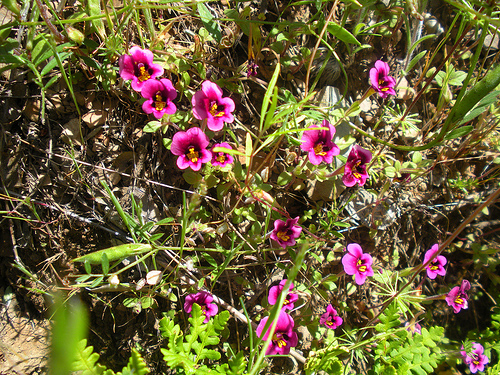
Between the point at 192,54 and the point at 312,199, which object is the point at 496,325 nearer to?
the point at 312,199

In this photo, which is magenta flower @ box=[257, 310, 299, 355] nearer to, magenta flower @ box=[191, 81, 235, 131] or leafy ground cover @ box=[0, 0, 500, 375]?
leafy ground cover @ box=[0, 0, 500, 375]

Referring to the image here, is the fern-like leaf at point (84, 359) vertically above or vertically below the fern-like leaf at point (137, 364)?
below

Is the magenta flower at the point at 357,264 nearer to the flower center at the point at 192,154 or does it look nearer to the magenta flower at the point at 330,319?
the magenta flower at the point at 330,319

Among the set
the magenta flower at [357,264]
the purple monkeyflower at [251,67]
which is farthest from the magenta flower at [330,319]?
the purple monkeyflower at [251,67]

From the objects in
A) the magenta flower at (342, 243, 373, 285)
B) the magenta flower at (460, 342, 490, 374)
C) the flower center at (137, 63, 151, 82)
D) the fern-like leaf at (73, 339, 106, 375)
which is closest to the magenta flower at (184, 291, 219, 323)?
the fern-like leaf at (73, 339, 106, 375)

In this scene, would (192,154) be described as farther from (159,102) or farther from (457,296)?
(457,296)

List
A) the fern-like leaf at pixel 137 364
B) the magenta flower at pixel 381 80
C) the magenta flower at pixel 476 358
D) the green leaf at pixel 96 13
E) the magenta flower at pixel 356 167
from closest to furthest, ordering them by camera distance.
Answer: the fern-like leaf at pixel 137 364 < the green leaf at pixel 96 13 < the magenta flower at pixel 356 167 < the magenta flower at pixel 381 80 < the magenta flower at pixel 476 358

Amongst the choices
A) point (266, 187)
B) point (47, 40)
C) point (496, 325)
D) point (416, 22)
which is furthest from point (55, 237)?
point (496, 325)
